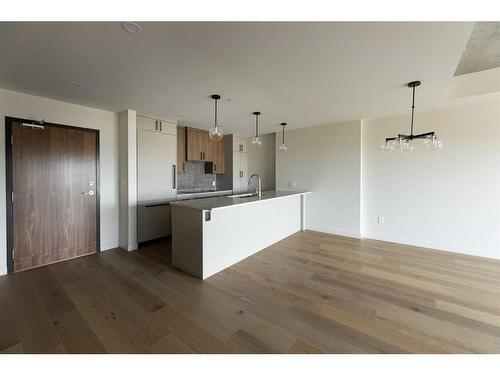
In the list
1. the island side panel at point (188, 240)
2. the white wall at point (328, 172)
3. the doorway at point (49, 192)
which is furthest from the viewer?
the white wall at point (328, 172)

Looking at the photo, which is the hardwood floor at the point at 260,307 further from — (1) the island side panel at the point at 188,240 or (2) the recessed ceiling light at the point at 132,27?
(2) the recessed ceiling light at the point at 132,27

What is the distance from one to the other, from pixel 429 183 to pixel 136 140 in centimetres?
538

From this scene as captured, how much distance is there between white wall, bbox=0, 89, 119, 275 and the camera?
273 cm

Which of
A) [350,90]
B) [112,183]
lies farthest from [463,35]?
[112,183]

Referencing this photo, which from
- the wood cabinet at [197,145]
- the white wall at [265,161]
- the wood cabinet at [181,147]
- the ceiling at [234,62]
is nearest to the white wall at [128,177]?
the ceiling at [234,62]

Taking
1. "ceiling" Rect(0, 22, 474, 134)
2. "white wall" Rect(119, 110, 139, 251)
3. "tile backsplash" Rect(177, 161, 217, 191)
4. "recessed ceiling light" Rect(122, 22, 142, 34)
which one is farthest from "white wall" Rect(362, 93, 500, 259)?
"white wall" Rect(119, 110, 139, 251)

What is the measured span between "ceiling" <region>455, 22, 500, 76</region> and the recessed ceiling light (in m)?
2.97

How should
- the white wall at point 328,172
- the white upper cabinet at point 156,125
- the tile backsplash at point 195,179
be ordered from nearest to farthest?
the white upper cabinet at point 156,125 < the white wall at point 328,172 < the tile backsplash at point 195,179

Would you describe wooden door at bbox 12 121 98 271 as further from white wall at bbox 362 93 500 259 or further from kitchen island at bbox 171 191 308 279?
white wall at bbox 362 93 500 259

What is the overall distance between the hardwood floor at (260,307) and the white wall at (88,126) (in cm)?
62

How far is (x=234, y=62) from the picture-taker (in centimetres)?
207

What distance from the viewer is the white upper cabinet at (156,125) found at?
3.91m

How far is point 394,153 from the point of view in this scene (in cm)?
407
